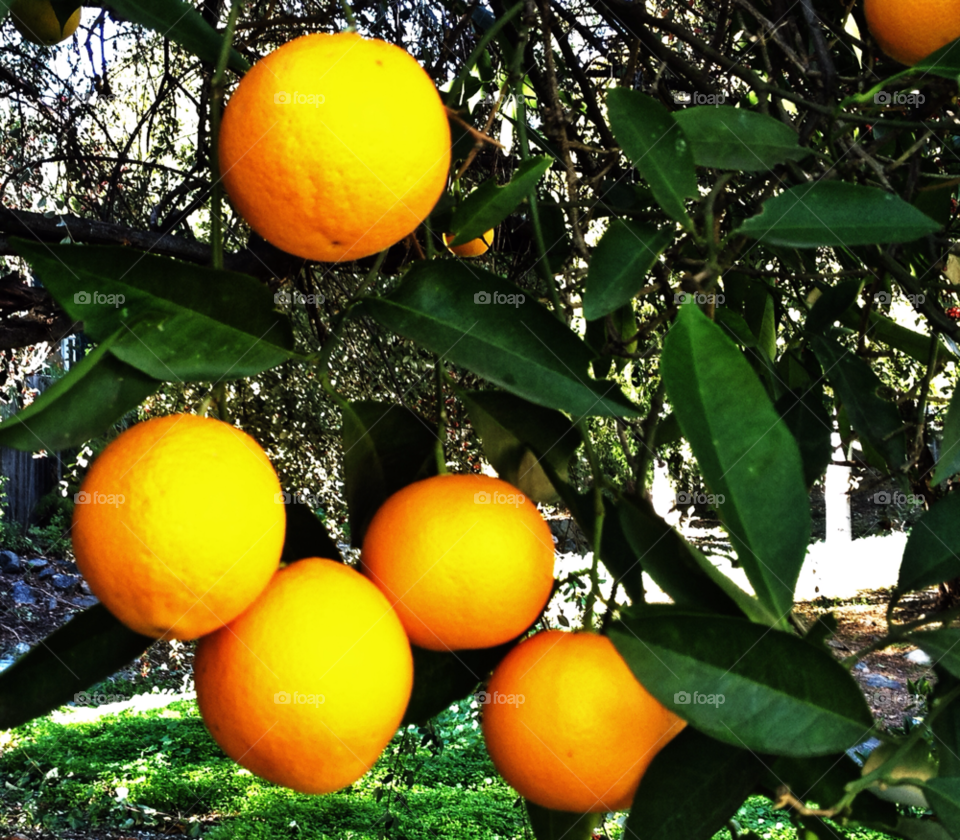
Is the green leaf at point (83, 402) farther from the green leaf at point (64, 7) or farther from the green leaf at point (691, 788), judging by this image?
the green leaf at point (64, 7)

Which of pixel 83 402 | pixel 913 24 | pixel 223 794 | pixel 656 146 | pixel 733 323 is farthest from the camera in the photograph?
pixel 223 794

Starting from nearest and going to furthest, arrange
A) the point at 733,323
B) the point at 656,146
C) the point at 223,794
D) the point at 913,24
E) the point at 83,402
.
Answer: the point at 83,402 → the point at 656,146 → the point at 913,24 → the point at 733,323 → the point at 223,794

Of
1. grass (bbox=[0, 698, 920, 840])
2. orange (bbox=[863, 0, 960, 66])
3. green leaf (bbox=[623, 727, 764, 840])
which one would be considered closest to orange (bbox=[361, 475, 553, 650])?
green leaf (bbox=[623, 727, 764, 840])

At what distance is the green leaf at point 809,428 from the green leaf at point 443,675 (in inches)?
10.3

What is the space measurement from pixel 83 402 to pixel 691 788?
13.7 inches

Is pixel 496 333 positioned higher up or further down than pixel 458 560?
higher up

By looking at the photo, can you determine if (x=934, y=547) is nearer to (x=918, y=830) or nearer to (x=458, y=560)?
(x=918, y=830)

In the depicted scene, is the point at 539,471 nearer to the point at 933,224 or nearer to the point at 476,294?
the point at 476,294

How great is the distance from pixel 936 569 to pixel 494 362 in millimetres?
299

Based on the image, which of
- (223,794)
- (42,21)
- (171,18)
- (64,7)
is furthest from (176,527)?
(223,794)

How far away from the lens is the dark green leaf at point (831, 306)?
0.78 metres

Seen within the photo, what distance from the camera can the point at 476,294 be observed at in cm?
49

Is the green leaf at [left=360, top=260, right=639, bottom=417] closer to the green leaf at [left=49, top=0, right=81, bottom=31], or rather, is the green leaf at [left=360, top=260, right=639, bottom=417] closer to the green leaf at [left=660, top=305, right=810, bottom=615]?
the green leaf at [left=660, top=305, right=810, bottom=615]

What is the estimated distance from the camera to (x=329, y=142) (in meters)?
0.48
